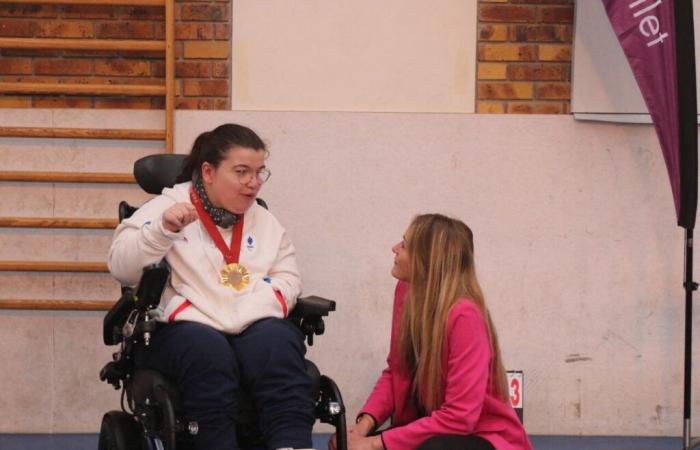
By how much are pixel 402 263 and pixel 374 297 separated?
1487mm

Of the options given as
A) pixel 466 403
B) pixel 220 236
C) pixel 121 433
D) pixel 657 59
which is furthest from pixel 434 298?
pixel 657 59

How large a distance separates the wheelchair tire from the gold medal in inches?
21.5

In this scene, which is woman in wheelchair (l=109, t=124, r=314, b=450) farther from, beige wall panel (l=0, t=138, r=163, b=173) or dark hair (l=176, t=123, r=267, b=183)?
beige wall panel (l=0, t=138, r=163, b=173)

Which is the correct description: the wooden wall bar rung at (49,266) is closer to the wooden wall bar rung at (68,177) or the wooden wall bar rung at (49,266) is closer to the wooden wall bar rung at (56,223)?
the wooden wall bar rung at (56,223)

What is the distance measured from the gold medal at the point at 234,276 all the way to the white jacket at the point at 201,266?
0.02 m

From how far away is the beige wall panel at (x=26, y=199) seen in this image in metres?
4.71

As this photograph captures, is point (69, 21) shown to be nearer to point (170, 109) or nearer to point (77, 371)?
point (170, 109)

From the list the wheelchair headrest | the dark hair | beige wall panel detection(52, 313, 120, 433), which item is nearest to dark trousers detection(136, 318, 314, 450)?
the dark hair

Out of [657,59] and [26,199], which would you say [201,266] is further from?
[657,59]

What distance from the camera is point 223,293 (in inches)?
133

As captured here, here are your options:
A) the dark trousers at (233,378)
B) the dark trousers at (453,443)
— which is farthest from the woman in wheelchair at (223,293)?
the dark trousers at (453,443)

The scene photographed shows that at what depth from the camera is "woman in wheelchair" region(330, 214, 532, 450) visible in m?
3.11

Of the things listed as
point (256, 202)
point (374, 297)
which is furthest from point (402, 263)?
point (374, 297)

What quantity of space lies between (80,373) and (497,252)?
188cm
